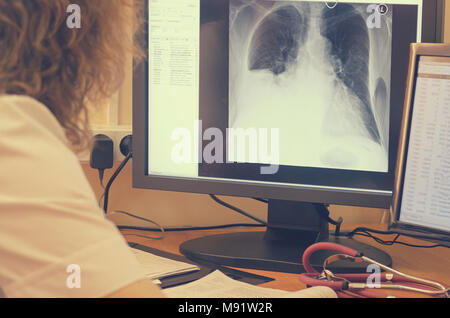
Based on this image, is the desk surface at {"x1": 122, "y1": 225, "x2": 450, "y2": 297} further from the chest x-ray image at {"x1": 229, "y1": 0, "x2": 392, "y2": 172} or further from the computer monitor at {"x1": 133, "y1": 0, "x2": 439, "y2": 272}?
the chest x-ray image at {"x1": 229, "y1": 0, "x2": 392, "y2": 172}

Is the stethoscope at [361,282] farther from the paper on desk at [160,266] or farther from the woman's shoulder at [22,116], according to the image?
the woman's shoulder at [22,116]

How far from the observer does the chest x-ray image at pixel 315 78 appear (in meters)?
0.93

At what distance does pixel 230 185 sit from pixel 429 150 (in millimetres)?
338

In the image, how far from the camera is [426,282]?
798 millimetres

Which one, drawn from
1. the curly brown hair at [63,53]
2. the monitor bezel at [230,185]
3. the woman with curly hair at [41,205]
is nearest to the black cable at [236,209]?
the monitor bezel at [230,185]

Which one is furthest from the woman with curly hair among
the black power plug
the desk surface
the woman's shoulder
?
the black power plug

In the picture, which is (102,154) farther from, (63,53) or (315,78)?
(63,53)

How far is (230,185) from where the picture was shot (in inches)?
39.7

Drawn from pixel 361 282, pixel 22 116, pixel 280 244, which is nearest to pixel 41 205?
pixel 22 116

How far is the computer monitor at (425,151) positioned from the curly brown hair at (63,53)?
42 centimetres

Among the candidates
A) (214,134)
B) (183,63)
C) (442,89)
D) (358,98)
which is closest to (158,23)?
(183,63)

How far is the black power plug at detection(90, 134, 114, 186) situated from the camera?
1.14 meters

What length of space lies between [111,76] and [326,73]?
1.35 ft

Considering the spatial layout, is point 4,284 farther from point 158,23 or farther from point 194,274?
point 158,23
